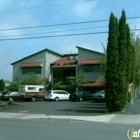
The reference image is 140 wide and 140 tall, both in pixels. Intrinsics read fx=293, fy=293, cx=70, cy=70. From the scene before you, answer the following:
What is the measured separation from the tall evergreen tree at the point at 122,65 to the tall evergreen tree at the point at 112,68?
0.29 metres

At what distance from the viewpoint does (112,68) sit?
21.0 m

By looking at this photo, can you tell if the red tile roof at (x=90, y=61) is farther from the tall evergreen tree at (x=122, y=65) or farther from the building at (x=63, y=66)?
the tall evergreen tree at (x=122, y=65)

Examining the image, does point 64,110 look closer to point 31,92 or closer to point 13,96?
point 31,92

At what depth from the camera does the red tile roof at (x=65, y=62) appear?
55044mm

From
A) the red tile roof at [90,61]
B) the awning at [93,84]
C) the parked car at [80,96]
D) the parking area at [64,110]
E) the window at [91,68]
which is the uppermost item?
the red tile roof at [90,61]

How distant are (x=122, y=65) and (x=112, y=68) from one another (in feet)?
2.53

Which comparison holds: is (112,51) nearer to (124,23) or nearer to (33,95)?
(124,23)

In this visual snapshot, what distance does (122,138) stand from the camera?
401 inches

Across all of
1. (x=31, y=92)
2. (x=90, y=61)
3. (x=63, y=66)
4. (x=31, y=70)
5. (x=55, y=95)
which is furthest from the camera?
(x=31, y=70)

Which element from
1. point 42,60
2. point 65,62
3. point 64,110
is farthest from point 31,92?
point 64,110

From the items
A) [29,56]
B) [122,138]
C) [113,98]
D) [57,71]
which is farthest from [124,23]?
[29,56]

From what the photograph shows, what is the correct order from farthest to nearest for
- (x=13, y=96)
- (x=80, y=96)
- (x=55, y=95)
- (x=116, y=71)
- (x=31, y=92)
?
(x=13, y=96) → (x=31, y=92) → (x=55, y=95) → (x=80, y=96) → (x=116, y=71)

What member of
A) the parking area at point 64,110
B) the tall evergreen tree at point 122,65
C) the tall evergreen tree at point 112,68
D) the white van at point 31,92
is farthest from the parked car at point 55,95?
the tall evergreen tree at point 122,65

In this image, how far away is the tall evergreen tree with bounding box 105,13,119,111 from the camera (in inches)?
821
